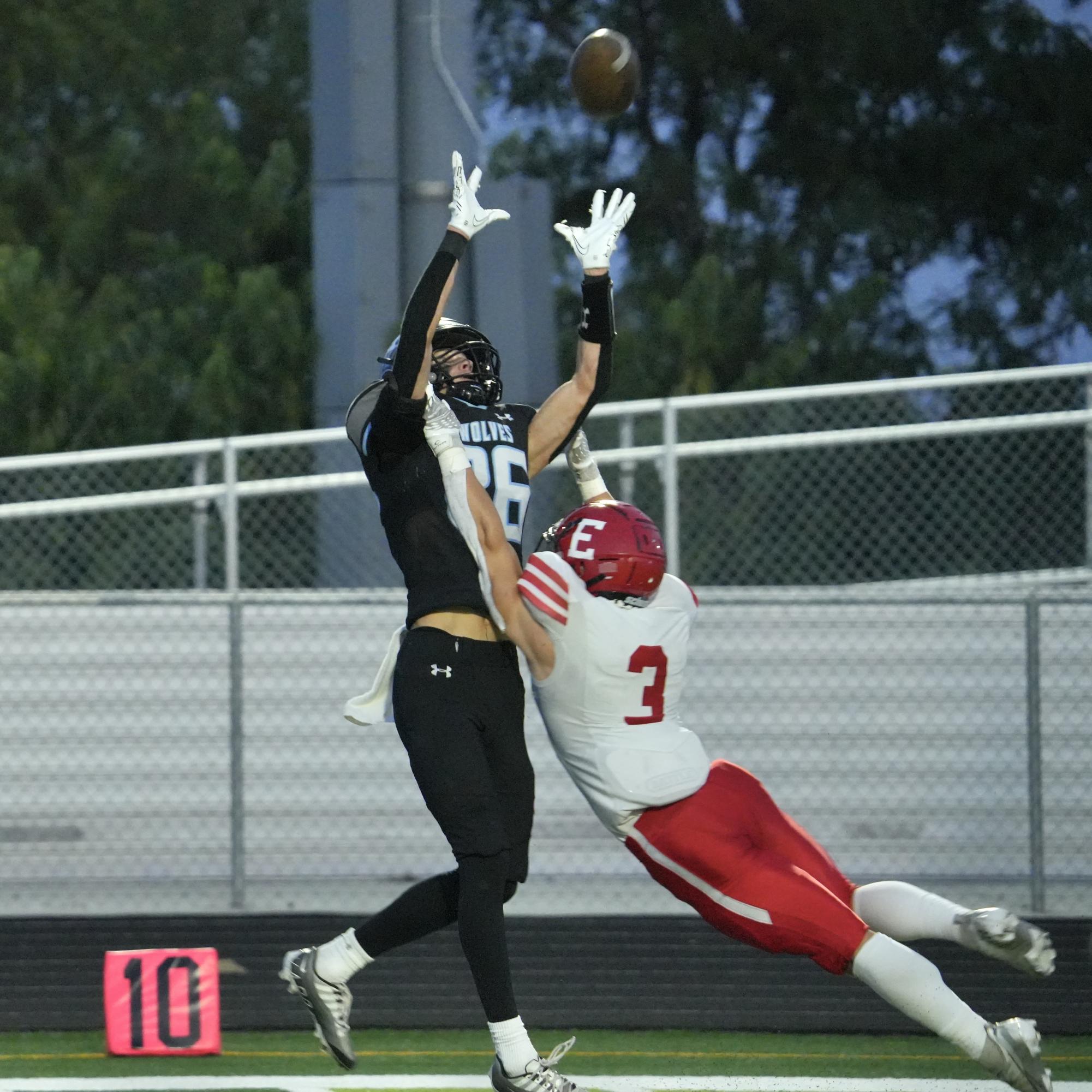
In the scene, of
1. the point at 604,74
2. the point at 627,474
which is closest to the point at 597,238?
the point at 604,74

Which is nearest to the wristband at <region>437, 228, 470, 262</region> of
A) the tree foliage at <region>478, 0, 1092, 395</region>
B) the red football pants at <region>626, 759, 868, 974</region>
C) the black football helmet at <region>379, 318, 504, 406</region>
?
the black football helmet at <region>379, 318, 504, 406</region>

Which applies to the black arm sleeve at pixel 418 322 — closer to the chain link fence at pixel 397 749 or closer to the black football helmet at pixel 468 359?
the black football helmet at pixel 468 359

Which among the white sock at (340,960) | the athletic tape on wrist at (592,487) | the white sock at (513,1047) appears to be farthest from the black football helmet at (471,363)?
the white sock at (513,1047)

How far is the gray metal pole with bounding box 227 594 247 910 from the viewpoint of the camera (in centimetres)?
772

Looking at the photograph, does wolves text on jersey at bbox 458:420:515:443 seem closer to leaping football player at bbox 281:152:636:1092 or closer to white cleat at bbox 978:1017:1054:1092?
leaping football player at bbox 281:152:636:1092

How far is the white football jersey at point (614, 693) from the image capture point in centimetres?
435

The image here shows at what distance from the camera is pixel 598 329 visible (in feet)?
15.8

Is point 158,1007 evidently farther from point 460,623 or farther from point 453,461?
point 453,461

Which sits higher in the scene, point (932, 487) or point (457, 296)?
point (457, 296)

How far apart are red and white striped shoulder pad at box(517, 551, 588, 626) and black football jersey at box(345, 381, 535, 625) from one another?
0.20 meters

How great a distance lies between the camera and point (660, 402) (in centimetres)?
863

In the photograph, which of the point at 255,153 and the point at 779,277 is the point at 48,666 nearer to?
the point at 779,277

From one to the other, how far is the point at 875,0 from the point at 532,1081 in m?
16.4

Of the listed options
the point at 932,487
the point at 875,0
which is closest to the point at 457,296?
the point at 932,487
